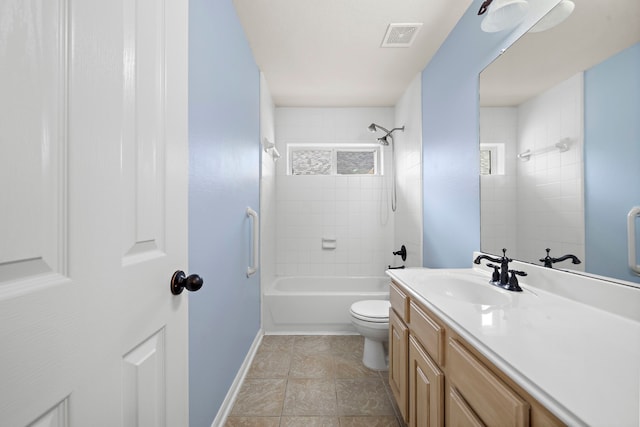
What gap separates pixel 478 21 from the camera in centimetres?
160

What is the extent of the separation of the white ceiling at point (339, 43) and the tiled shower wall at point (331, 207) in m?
0.36

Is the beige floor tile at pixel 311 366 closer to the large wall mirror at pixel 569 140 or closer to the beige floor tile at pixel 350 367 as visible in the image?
the beige floor tile at pixel 350 367

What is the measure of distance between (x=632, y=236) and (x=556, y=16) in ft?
3.10

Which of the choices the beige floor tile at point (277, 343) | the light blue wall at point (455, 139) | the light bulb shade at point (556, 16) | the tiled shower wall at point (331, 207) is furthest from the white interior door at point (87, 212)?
the tiled shower wall at point (331, 207)

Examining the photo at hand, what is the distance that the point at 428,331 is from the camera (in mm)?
1074

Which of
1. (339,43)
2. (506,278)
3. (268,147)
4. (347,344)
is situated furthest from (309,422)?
(339,43)

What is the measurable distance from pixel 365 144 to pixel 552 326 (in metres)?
2.82

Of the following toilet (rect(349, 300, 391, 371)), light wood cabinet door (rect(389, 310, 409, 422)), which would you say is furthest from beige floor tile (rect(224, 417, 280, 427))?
toilet (rect(349, 300, 391, 371))

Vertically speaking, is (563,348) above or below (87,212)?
below

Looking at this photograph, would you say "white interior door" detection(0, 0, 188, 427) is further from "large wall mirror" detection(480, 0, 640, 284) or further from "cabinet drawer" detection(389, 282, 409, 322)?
"large wall mirror" detection(480, 0, 640, 284)

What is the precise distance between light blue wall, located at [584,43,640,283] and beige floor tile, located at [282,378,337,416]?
1.52 m

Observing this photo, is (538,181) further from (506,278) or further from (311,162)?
(311,162)

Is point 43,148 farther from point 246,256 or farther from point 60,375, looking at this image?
point 246,256

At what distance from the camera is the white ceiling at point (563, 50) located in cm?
91
